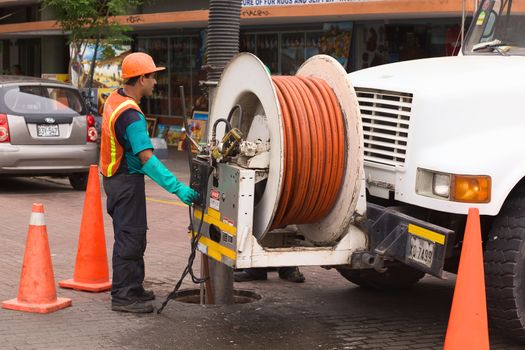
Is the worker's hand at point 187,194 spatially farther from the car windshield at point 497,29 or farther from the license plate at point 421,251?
the car windshield at point 497,29

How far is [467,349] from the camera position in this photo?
214 inches

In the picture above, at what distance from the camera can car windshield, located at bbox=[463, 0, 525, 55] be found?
25.2 ft

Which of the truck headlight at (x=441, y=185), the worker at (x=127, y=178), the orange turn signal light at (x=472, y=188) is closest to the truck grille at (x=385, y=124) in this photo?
the truck headlight at (x=441, y=185)

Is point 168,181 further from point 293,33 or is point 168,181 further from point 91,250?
point 293,33

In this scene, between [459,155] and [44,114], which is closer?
[459,155]

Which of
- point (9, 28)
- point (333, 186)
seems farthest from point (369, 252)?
point (9, 28)

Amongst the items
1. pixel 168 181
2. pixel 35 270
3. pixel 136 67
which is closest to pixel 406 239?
pixel 168 181

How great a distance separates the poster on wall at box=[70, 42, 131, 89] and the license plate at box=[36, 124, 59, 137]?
715 cm

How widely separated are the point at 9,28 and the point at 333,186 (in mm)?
25103

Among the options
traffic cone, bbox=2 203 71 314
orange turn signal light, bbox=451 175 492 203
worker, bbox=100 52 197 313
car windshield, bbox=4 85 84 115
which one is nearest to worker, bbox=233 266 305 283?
worker, bbox=100 52 197 313

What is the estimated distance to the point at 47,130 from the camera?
47.6ft

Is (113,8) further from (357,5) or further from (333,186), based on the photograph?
(333,186)

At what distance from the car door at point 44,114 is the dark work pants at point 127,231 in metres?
7.25

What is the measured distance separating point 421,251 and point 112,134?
247 centimetres
